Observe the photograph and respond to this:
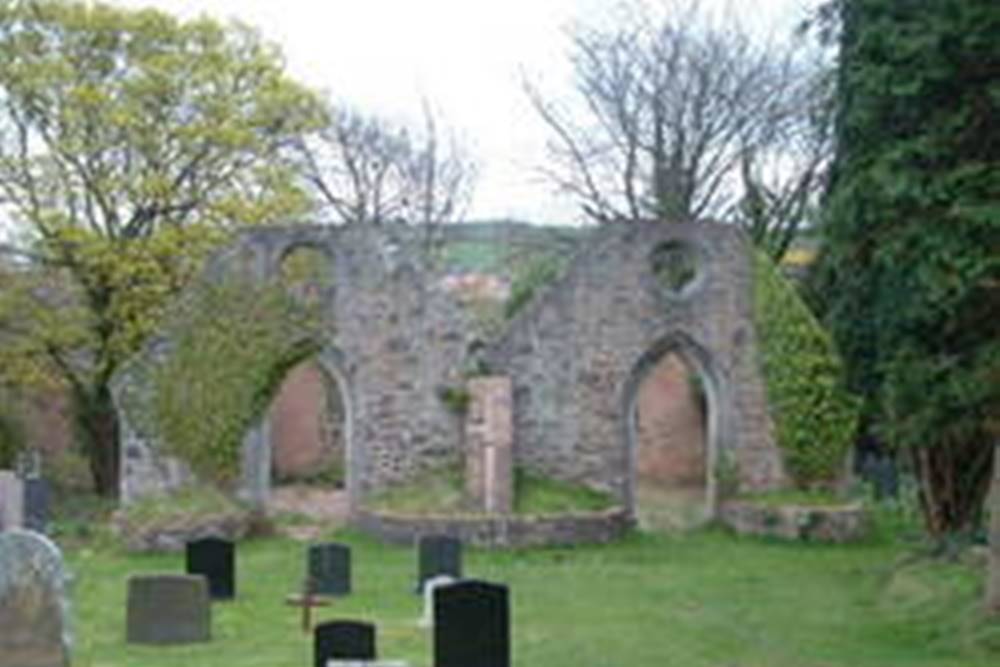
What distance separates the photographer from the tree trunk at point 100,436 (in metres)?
25.9

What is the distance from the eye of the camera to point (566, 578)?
58.8 ft

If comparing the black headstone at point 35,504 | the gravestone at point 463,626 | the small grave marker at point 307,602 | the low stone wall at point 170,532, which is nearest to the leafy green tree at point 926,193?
the gravestone at point 463,626

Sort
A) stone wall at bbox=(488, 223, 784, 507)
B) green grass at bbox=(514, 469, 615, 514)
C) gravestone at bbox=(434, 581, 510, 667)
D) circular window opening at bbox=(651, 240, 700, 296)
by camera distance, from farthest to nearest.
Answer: circular window opening at bbox=(651, 240, 700, 296)
stone wall at bbox=(488, 223, 784, 507)
green grass at bbox=(514, 469, 615, 514)
gravestone at bbox=(434, 581, 510, 667)

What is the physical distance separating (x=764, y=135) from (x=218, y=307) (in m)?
16.7

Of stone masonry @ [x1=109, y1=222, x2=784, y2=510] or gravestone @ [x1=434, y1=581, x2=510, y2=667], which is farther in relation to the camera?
stone masonry @ [x1=109, y1=222, x2=784, y2=510]

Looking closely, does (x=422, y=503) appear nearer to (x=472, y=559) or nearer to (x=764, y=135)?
(x=472, y=559)

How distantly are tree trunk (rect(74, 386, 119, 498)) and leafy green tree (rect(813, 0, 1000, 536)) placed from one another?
16.1 meters

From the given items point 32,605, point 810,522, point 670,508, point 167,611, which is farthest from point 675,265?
point 32,605

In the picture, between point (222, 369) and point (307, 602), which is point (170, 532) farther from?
point (307, 602)

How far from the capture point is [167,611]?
13.8 meters

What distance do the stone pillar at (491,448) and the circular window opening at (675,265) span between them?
11.9 feet

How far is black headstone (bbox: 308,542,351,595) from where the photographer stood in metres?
16.5

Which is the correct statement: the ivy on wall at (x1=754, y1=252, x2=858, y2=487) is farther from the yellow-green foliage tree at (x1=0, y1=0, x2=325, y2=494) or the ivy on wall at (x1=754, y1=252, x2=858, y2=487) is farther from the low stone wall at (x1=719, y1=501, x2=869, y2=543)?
the yellow-green foliage tree at (x1=0, y1=0, x2=325, y2=494)

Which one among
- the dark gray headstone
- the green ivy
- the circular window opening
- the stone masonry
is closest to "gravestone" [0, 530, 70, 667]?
the green ivy
